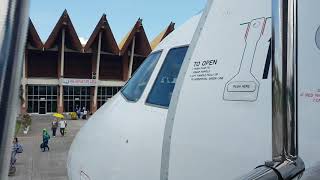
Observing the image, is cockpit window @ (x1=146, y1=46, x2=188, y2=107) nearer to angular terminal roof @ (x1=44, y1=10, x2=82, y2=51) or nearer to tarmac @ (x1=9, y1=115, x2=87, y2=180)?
tarmac @ (x1=9, y1=115, x2=87, y2=180)

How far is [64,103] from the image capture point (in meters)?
49.1

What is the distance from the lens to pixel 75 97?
162 ft

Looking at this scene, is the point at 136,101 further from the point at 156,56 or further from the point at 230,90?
the point at 230,90

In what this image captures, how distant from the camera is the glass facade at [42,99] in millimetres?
47062

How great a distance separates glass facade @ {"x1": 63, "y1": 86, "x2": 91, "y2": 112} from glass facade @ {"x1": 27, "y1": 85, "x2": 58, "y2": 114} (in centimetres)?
118

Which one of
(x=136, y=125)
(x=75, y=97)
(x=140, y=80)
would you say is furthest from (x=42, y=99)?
(x=136, y=125)

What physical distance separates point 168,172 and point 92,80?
47111 millimetres

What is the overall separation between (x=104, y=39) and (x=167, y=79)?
4673cm

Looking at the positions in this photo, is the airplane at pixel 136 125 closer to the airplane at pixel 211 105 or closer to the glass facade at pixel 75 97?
the airplane at pixel 211 105

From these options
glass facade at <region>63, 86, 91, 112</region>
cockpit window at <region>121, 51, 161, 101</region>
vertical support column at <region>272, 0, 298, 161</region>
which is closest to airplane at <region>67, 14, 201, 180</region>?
cockpit window at <region>121, 51, 161, 101</region>

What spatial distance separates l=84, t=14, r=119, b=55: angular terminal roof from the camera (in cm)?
4753

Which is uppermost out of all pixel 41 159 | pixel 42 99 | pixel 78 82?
pixel 78 82

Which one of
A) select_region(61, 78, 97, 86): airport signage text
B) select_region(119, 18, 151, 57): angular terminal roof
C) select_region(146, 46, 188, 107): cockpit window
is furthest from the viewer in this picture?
select_region(119, 18, 151, 57): angular terminal roof

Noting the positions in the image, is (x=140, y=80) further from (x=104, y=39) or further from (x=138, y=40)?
(x=138, y=40)
